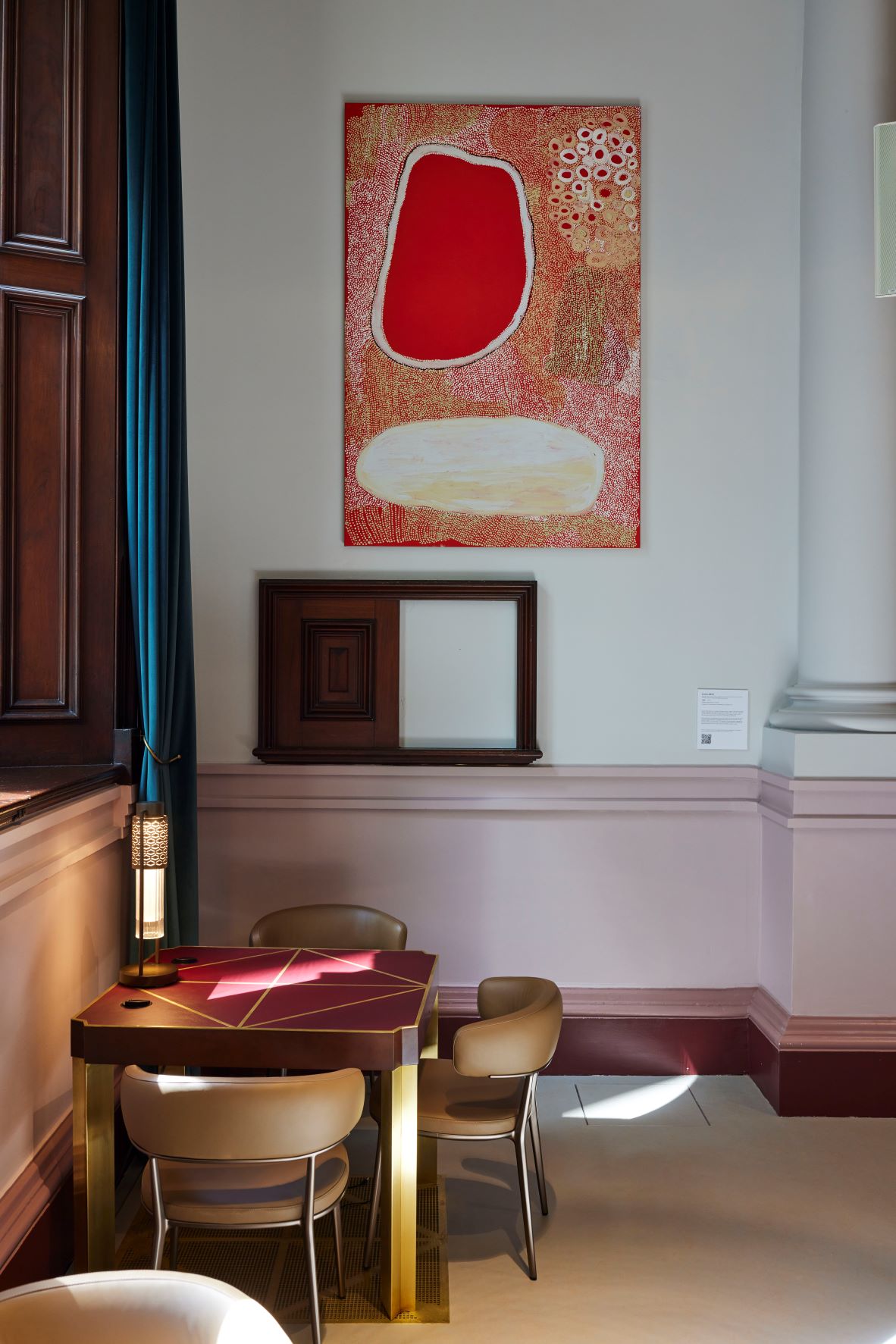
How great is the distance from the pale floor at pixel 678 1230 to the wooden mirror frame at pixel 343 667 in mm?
1304

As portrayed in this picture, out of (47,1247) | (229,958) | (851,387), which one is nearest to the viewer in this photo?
(47,1247)

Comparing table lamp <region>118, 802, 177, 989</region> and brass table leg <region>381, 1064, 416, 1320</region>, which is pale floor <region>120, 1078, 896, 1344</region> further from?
table lamp <region>118, 802, 177, 989</region>

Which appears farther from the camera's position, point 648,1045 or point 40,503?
point 648,1045

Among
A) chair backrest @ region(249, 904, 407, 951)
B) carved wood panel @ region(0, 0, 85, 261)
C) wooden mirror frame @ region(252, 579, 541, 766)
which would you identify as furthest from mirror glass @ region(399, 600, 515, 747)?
carved wood panel @ region(0, 0, 85, 261)

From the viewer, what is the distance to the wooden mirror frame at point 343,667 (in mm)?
3910

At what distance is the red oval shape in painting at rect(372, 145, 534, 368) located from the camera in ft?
12.9

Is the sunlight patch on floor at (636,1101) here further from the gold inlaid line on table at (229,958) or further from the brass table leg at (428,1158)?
the gold inlaid line on table at (229,958)

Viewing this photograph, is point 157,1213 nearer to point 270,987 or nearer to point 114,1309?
point 270,987

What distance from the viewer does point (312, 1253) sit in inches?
88.6

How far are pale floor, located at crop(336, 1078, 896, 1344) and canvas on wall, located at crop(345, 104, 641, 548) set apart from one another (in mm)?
2006

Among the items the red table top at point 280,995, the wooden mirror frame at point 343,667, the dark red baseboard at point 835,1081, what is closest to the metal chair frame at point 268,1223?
the red table top at point 280,995

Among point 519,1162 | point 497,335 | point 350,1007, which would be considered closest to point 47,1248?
point 350,1007

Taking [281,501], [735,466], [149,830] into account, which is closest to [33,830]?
[149,830]

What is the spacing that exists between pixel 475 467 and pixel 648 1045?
2177 millimetres
